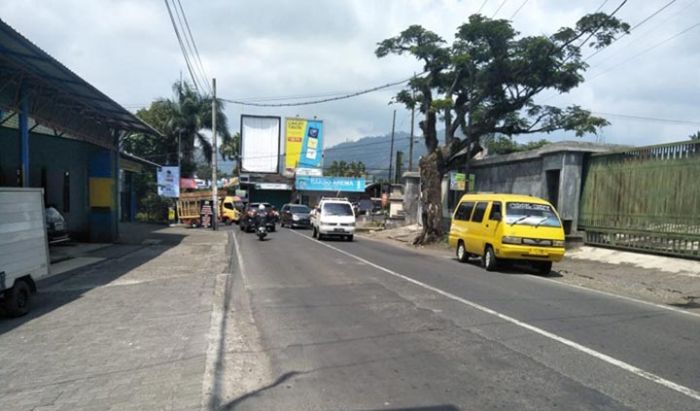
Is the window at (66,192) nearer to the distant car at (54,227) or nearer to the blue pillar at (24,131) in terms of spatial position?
the distant car at (54,227)

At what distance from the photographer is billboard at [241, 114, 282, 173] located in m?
63.3

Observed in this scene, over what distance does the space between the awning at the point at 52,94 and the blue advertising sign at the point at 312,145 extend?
4419cm

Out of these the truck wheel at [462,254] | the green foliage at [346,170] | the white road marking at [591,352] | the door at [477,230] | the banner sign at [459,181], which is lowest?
the truck wheel at [462,254]

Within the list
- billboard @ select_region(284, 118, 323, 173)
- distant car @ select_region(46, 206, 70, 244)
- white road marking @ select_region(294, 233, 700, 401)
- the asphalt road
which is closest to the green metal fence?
the asphalt road

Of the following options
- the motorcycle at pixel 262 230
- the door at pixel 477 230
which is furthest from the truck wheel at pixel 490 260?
the motorcycle at pixel 262 230

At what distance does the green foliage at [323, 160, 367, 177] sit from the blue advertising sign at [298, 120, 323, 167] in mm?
16201

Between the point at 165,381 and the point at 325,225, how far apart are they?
21304 millimetres

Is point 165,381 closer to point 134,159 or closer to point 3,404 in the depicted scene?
point 3,404

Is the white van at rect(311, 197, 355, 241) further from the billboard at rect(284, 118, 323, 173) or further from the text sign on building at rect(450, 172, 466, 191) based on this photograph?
the billboard at rect(284, 118, 323, 173)

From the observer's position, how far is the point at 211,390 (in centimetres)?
520

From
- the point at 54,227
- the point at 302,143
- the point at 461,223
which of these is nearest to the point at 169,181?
the point at 54,227

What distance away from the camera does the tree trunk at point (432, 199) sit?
81.5 ft

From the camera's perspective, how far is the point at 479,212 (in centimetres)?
1653

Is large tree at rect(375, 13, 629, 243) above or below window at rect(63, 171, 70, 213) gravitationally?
above
